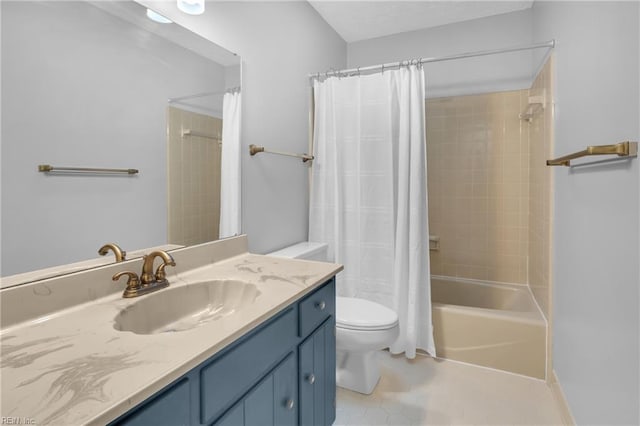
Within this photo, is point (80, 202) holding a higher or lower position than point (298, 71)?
lower

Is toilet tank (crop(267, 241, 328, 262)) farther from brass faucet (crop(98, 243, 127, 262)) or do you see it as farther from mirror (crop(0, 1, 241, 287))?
brass faucet (crop(98, 243, 127, 262))

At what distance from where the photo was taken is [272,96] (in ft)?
6.94

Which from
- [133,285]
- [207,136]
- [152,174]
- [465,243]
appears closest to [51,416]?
[133,285]

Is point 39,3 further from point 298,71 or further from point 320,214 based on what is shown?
point 320,214

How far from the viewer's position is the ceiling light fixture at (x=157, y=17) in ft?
4.19

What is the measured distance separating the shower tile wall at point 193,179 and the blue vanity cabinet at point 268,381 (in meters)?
0.62

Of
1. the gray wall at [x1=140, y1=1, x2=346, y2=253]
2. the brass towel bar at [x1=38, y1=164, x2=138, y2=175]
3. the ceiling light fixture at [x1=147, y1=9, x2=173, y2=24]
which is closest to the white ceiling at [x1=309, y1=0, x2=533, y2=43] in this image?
the gray wall at [x1=140, y1=1, x2=346, y2=253]

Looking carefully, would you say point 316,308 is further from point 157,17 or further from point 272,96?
point 272,96

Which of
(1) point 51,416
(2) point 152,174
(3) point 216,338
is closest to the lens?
(1) point 51,416

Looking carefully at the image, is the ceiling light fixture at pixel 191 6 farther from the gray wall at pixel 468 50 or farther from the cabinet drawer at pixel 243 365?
the gray wall at pixel 468 50

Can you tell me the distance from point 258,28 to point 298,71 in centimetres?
46

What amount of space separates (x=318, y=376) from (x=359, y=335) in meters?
0.47

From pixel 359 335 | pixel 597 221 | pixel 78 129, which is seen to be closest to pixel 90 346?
pixel 78 129

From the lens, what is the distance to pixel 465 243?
2979 mm
